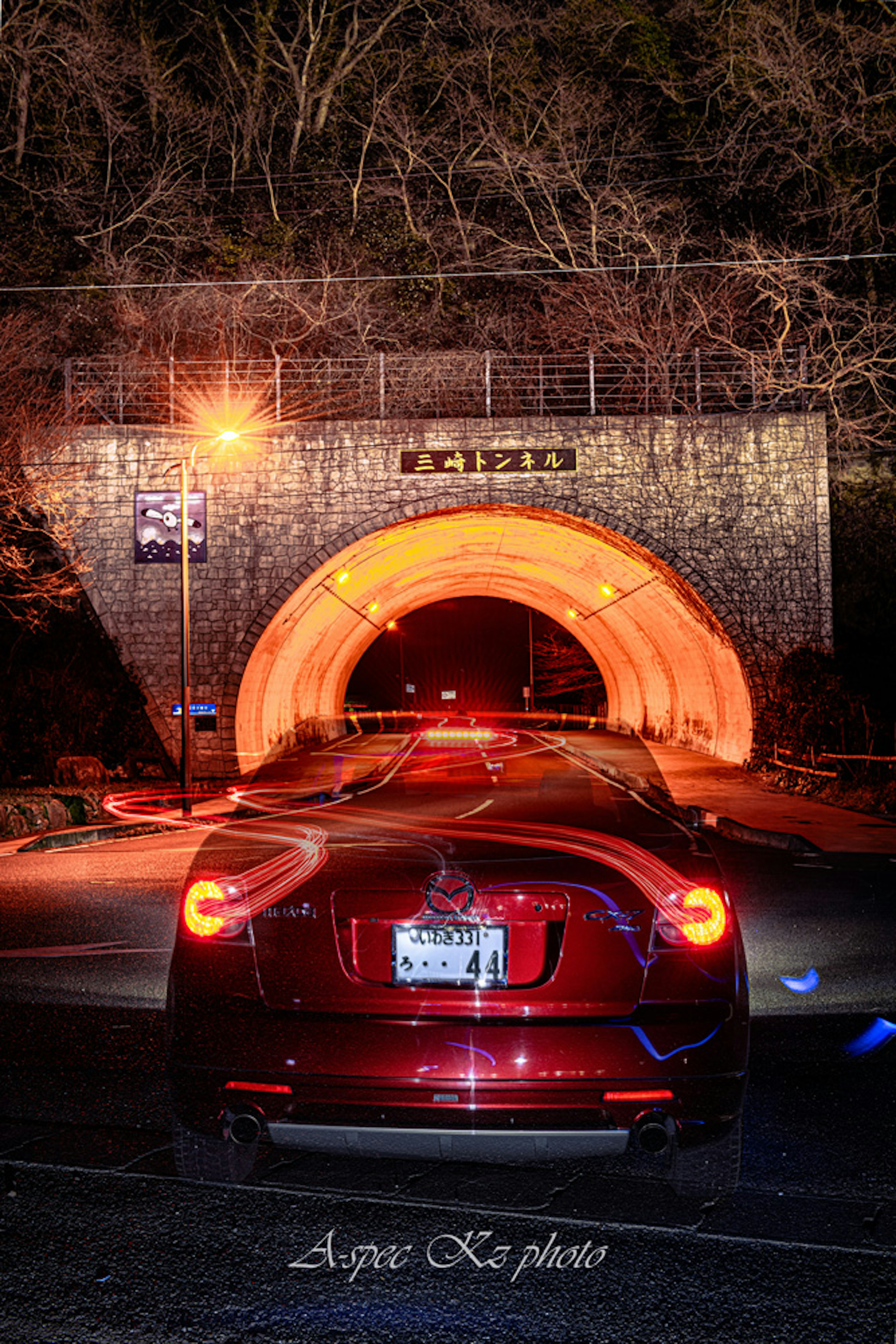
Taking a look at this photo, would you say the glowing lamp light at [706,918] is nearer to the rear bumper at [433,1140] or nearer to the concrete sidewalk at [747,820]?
the rear bumper at [433,1140]

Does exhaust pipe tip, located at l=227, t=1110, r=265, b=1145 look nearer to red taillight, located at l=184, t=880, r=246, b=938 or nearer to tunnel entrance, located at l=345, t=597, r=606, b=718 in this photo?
red taillight, located at l=184, t=880, r=246, b=938

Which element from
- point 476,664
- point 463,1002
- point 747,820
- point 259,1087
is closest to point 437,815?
point 463,1002

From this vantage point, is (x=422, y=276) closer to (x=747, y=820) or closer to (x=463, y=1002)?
(x=747, y=820)

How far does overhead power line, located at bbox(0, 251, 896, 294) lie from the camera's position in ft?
84.6

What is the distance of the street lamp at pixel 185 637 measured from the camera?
1869 centimetres

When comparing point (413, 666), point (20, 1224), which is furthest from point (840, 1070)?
point (413, 666)

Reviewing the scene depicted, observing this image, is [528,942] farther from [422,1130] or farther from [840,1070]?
[840,1070]

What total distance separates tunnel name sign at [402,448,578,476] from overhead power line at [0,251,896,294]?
19.0ft

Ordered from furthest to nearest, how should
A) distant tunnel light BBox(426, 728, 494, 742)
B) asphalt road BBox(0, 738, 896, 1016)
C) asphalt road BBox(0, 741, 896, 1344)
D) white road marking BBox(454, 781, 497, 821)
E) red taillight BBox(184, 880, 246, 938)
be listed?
1. distant tunnel light BBox(426, 728, 494, 742)
2. asphalt road BBox(0, 738, 896, 1016)
3. white road marking BBox(454, 781, 497, 821)
4. red taillight BBox(184, 880, 246, 938)
5. asphalt road BBox(0, 741, 896, 1344)

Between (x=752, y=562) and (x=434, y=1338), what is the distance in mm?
19895

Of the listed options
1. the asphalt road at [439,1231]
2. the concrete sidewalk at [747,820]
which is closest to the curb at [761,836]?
the concrete sidewalk at [747,820]

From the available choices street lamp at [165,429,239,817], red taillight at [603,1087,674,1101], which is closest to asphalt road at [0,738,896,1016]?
red taillight at [603,1087,674,1101]

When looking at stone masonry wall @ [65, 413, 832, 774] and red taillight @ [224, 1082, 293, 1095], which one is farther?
stone masonry wall @ [65, 413, 832, 774]

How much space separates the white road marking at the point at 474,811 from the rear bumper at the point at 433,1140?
0.97 meters
